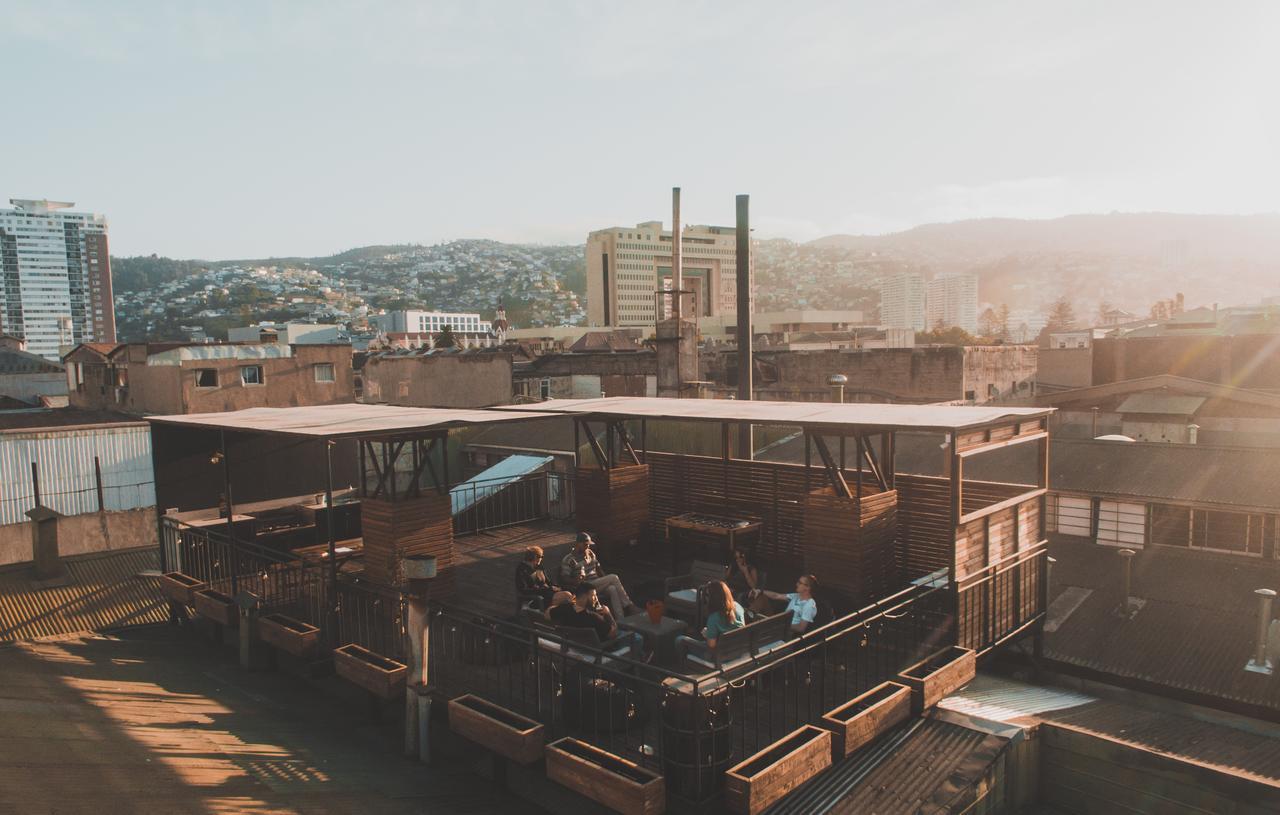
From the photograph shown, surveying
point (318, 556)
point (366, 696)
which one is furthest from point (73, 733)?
point (318, 556)

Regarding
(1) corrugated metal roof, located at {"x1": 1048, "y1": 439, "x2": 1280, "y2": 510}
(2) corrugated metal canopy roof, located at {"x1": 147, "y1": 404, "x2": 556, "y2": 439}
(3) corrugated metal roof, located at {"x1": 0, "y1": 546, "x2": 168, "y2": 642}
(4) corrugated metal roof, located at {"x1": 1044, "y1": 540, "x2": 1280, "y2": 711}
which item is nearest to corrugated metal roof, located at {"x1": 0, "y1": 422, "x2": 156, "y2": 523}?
(3) corrugated metal roof, located at {"x1": 0, "y1": 546, "x2": 168, "y2": 642}

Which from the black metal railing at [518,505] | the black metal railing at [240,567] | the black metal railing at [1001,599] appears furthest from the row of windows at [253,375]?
the black metal railing at [1001,599]

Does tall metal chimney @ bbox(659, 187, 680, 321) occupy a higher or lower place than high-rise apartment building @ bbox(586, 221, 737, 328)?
lower

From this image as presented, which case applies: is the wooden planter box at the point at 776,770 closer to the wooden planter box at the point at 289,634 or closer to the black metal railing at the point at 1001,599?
the black metal railing at the point at 1001,599

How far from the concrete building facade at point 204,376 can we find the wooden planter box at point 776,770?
37865 mm

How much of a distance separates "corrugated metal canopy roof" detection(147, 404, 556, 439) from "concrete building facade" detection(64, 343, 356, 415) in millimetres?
28570

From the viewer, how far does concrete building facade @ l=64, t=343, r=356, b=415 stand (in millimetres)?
37812

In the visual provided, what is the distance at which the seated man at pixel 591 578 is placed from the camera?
9.53m

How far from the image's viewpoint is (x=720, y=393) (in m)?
41.4

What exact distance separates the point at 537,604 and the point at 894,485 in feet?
17.1

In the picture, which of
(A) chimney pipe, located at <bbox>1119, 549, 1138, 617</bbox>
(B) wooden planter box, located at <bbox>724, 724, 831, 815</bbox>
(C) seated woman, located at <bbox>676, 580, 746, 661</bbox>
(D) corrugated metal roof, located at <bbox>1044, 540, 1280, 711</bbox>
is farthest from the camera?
(A) chimney pipe, located at <bbox>1119, 549, 1138, 617</bbox>

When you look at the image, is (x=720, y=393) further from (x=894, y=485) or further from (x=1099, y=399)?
(x=894, y=485)

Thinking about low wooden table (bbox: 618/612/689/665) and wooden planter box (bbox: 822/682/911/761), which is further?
low wooden table (bbox: 618/612/689/665)

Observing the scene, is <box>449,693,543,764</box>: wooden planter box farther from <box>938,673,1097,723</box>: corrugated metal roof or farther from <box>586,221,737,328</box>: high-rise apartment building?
<box>586,221,737,328</box>: high-rise apartment building
